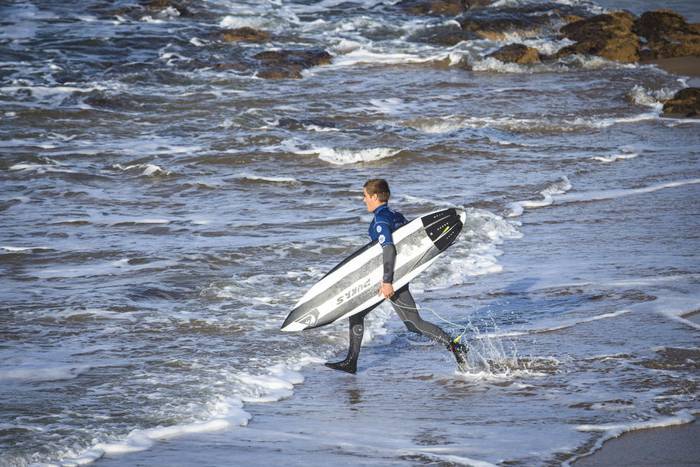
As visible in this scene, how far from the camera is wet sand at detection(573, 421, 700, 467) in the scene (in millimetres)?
5664

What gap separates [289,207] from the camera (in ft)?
49.4

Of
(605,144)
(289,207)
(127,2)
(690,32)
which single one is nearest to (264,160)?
(289,207)

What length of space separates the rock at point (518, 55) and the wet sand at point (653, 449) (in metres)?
25.7

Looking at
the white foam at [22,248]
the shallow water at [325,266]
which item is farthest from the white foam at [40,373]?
the white foam at [22,248]

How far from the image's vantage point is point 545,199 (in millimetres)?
14820

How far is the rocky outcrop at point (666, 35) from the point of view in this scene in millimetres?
31312

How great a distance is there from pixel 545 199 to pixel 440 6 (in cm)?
2834

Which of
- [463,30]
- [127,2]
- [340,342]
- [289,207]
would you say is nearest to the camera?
[340,342]

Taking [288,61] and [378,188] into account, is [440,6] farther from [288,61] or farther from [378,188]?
[378,188]

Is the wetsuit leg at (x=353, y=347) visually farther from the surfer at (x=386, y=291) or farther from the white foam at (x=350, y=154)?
the white foam at (x=350, y=154)

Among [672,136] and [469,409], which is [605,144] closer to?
[672,136]

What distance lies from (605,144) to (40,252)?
36.9 feet

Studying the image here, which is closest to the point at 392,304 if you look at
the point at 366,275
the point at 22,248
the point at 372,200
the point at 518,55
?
the point at 366,275

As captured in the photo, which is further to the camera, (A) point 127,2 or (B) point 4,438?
(A) point 127,2
